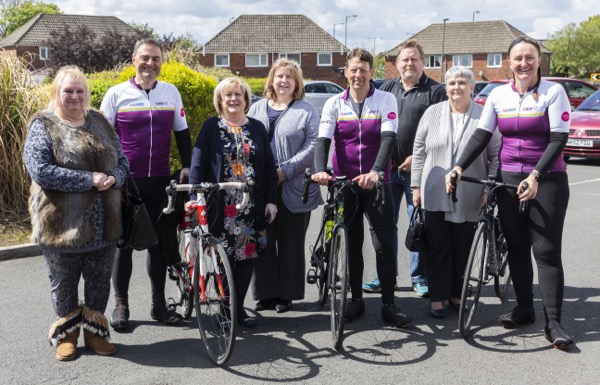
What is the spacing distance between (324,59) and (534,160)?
6440cm

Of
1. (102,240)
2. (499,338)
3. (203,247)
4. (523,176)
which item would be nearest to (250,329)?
(203,247)

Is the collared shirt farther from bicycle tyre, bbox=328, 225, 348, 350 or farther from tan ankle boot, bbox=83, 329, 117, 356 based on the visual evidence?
tan ankle boot, bbox=83, 329, 117, 356

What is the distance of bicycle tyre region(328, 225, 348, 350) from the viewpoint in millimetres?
4971

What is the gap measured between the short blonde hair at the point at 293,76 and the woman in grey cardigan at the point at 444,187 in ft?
3.41

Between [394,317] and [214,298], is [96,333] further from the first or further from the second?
[394,317]

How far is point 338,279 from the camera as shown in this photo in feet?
17.3

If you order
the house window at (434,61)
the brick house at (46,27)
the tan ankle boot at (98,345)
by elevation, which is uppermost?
the brick house at (46,27)

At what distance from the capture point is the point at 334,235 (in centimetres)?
529

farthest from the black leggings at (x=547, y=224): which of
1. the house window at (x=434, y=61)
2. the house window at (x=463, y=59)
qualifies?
→ the house window at (x=434, y=61)

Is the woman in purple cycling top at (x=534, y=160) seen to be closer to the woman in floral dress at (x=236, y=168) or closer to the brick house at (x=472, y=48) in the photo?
the woman in floral dress at (x=236, y=168)

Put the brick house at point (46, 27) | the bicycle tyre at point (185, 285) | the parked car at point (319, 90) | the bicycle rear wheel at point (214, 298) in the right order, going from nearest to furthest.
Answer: the bicycle rear wheel at point (214, 298), the bicycle tyre at point (185, 285), the parked car at point (319, 90), the brick house at point (46, 27)

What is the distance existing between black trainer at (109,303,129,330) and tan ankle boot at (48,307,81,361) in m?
0.55

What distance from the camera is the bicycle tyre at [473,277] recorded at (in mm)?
5203

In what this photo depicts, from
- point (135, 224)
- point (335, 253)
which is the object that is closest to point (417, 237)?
point (335, 253)
